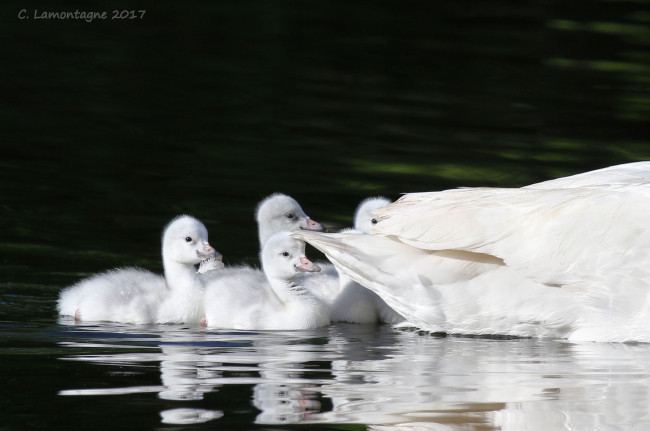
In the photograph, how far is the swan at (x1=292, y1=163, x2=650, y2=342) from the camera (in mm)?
7742

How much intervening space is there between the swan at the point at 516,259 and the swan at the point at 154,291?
2.90ft

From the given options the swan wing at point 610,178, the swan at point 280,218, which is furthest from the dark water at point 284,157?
the swan wing at point 610,178

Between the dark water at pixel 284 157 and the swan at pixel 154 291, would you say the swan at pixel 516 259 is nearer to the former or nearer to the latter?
the dark water at pixel 284 157

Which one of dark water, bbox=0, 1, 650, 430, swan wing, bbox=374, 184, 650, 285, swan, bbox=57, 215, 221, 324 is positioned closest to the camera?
dark water, bbox=0, 1, 650, 430

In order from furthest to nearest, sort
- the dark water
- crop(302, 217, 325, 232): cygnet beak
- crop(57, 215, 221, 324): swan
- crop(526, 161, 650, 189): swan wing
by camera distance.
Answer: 1. crop(302, 217, 325, 232): cygnet beak
2. crop(57, 215, 221, 324): swan
3. crop(526, 161, 650, 189): swan wing
4. the dark water

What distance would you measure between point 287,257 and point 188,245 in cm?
69

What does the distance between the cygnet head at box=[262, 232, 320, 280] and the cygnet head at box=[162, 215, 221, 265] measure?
412 mm

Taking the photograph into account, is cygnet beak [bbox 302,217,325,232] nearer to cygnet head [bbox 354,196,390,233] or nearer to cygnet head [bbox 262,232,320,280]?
cygnet head [bbox 354,196,390,233]

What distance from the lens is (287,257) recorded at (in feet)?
27.7

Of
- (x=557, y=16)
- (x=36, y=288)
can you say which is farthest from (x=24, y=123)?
(x=557, y=16)

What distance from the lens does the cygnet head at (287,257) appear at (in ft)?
27.7

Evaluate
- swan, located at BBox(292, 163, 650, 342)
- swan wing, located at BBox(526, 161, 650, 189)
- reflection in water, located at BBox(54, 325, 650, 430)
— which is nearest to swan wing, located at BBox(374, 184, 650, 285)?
swan, located at BBox(292, 163, 650, 342)

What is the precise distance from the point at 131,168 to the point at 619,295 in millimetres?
6381

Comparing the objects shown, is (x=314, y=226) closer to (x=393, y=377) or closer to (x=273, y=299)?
(x=273, y=299)
